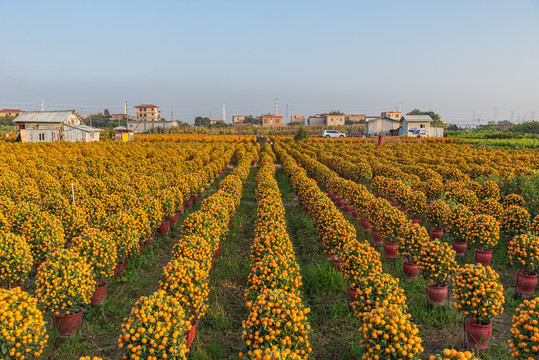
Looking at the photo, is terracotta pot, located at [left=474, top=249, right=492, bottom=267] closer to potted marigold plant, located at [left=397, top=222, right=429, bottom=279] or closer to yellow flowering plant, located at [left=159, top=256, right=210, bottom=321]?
potted marigold plant, located at [left=397, top=222, right=429, bottom=279]

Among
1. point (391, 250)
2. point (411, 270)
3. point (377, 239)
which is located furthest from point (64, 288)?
point (377, 239)

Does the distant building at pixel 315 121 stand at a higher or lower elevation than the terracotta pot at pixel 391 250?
higher

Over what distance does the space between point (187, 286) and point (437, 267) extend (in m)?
5.67

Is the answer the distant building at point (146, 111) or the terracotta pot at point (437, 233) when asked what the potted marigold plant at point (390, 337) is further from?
the distant building at point (146, 111)

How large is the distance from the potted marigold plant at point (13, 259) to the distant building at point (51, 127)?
5251 centimetres

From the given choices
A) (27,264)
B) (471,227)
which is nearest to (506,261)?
(471,227)

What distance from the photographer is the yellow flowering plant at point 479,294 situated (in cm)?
605

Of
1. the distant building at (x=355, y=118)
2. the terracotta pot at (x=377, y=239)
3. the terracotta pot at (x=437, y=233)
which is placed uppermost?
the distant building at (x=355, y=118)

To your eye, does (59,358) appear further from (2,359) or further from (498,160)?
(498,160)

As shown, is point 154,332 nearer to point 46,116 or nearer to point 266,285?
point 266,285

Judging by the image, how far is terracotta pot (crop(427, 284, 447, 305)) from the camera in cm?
770

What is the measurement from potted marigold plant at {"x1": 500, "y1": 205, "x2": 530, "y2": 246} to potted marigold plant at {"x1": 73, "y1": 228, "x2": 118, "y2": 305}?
1163 cm

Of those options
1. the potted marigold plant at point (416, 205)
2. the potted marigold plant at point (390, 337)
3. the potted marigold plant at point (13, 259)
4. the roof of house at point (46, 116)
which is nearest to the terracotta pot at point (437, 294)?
the potted marigold plant at point (390, 337)

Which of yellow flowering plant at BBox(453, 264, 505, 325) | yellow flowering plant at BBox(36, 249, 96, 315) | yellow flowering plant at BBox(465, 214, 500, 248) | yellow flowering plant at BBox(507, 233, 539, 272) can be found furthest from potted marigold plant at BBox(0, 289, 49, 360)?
yellow flowering plant at BBox(465, 214, 500, 248)
